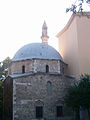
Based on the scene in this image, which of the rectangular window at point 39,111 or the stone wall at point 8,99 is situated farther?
the stone wall at point 8,99

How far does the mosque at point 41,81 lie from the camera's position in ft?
79.2

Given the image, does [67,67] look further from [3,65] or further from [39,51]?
[3,65]

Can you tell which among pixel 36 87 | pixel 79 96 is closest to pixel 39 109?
pixel 36 87

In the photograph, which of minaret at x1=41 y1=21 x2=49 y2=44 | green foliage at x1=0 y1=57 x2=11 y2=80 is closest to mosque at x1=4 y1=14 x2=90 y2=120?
minaret at x1=41 y1=21 x2=49 y2=44

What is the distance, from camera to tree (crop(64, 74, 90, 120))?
2358 centimetres

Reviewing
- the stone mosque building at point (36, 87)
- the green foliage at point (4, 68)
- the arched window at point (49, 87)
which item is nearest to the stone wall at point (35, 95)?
the stone mosque building at point (36, 87)

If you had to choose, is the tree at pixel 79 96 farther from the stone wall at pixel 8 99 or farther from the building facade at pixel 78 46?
the stone wall at pixel 8 99

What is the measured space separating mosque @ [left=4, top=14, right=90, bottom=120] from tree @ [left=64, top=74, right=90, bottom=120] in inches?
58.2

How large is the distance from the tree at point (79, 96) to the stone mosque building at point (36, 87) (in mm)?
1384

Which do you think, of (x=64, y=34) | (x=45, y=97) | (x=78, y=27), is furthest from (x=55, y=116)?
(x=64, y=34)

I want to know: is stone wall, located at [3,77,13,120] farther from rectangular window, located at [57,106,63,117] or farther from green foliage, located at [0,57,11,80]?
green foliage, located at [0,57,11,80]

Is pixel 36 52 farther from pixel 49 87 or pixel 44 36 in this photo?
pixel 44 36

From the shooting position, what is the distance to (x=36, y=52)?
28.9 m

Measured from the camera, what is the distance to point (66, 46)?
3294 cm
